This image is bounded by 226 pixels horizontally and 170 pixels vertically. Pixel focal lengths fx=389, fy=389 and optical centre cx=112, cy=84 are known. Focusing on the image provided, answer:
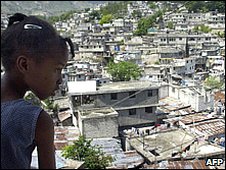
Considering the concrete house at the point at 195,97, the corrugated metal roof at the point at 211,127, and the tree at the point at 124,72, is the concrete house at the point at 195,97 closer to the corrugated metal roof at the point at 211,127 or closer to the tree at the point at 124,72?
the corrugated metal roof at the point at 211,127

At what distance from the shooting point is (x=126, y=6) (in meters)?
26.7

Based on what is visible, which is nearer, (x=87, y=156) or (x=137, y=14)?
(x=87, y=156)

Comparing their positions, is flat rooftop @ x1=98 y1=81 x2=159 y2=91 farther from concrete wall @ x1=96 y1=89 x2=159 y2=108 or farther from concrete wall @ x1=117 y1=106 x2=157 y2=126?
concrete wall @ x1=117 y1=106 x2=157 y2=126

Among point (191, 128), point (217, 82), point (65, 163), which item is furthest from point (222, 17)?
point (65, 163)

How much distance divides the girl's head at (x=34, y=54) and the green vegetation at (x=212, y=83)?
8217 mm

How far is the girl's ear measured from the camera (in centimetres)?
38

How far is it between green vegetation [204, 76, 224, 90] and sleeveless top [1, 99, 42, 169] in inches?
325

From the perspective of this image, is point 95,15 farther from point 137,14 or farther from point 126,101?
point 126,101

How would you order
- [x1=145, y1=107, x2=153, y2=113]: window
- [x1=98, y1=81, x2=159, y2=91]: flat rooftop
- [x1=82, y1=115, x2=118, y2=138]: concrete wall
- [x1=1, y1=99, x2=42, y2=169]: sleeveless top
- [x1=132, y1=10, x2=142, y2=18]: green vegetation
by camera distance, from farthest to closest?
[x1=132, y1=10, x2=142, y2=18]: green vegetation < [x1=145, y1=107, x2=153, y2=113]: window < [x1=98, y1=81, x2=159, y2=91]: flat rooftop < [x1=82, y1=115, x2=118, y2=138]: concrete wall < [x1=1, y1=99, x2=42, y2=169]: sleeveless top

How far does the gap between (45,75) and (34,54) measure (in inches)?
1.0

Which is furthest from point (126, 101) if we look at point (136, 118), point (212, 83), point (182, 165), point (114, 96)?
point (212, 83)

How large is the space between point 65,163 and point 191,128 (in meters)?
2.53

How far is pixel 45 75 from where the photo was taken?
0.40 meters

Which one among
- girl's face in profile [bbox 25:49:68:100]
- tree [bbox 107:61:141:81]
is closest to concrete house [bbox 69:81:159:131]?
tree [bbox 107:61:141:81]
